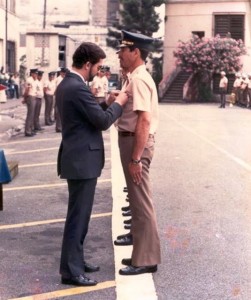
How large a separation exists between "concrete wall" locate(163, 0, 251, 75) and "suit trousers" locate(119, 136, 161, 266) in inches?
1396

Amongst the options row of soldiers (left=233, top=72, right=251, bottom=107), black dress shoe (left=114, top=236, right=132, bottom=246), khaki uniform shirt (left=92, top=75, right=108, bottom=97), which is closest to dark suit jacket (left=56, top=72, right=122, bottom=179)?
black dress shoe (left=114, top=236, right=132, bottom=246)

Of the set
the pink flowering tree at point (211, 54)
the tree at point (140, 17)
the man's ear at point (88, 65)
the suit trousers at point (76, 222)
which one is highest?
the tree at point (140, 17)

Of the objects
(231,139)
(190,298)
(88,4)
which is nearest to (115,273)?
(190,298)

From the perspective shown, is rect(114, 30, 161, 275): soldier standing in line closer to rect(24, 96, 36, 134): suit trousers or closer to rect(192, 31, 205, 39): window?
rect(24, 96, 36, 134): suit trousers

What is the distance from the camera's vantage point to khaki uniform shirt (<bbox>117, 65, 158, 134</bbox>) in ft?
16.4

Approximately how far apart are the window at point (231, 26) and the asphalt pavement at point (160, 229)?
27.9 m

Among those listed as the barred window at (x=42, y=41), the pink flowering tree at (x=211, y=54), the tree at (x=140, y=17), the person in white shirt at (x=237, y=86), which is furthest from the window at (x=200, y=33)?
the barred window at (x=42, y=41)

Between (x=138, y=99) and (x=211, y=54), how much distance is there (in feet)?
109

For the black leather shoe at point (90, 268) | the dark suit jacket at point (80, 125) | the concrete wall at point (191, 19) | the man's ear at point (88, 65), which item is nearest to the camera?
the dark suit jacket at point (80, 125)

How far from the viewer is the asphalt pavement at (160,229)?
16.6ft

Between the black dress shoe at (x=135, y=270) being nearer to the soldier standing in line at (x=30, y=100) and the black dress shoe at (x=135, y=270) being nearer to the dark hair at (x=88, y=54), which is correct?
the dark hair at (x=88, y=54)

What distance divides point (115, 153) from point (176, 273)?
8064 millimetres

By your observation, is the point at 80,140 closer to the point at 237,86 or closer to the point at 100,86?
the point at 100,86

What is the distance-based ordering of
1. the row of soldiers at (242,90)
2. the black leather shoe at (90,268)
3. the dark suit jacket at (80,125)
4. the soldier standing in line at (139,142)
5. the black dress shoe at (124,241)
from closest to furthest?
the dark suit jacket at (80,125), the soldier standing in line at (139,142), the black leather shoe at (90,268), the black dress shoe at (124,241), the row of soldiers at (242,90)
